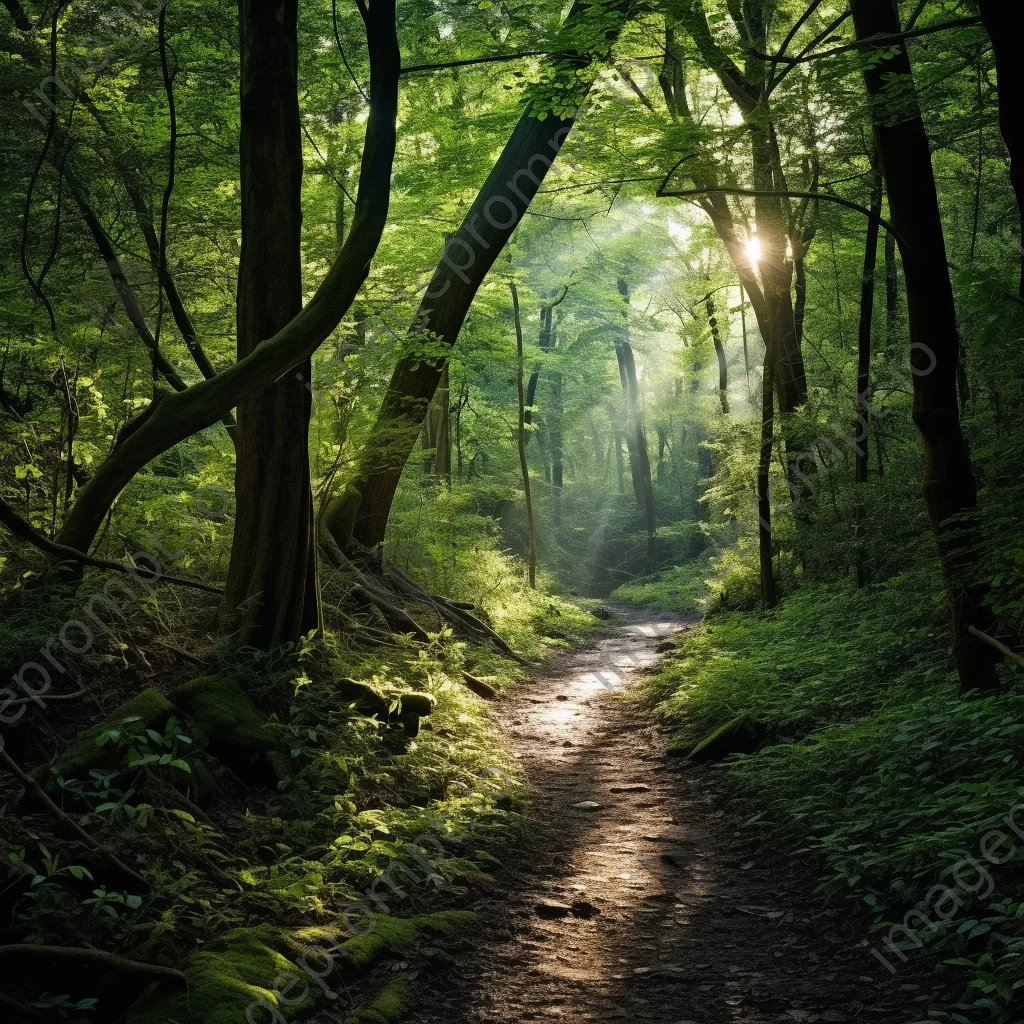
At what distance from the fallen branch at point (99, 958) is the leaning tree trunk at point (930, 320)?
479 cm

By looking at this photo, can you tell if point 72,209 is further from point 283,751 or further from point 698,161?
point 698,161

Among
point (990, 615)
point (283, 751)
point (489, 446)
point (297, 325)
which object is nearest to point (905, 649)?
point (990, 615)

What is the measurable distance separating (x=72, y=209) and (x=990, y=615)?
8.33m

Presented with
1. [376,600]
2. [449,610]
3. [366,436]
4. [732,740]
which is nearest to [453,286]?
[366,436]

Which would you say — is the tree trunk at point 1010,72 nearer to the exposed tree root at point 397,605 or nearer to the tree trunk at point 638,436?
the exposed tree root at point 397,605

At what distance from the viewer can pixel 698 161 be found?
28.9ft

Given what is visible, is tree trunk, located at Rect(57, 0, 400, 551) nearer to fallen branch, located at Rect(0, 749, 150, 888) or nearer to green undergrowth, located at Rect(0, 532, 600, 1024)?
green undergrowth, located at Rect(0, 532, 600, 1024)

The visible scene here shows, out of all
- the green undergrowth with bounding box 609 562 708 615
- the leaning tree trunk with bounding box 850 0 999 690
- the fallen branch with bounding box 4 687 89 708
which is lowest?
the green undergrowth with bounding box 609 562 708 615

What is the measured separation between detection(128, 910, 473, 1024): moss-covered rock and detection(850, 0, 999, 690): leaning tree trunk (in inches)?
153

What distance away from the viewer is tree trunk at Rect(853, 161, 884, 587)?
8.75 m

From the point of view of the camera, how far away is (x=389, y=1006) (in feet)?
11.0

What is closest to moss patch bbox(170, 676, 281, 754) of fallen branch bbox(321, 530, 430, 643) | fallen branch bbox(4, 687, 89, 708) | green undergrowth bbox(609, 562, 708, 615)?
fallen branch bbox(4, 687, 89, 708)

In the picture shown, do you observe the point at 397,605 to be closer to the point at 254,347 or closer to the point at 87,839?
the point at 254,347

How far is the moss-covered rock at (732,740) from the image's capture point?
7072 millimetres
